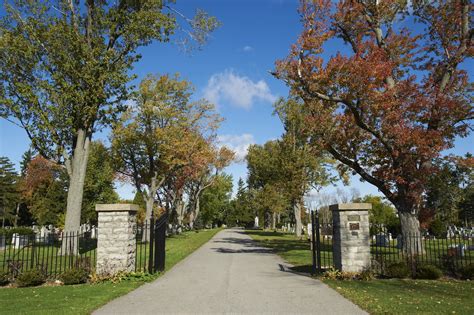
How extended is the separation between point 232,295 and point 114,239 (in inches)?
178

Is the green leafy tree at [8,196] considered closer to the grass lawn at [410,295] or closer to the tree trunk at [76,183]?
the tree trunk at [76,183]

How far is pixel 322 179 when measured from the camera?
3753cm

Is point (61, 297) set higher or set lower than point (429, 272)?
lower

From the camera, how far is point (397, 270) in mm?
11531

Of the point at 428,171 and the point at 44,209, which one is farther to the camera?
the point at 44,209

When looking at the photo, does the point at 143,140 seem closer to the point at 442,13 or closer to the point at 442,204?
the point at 442,13

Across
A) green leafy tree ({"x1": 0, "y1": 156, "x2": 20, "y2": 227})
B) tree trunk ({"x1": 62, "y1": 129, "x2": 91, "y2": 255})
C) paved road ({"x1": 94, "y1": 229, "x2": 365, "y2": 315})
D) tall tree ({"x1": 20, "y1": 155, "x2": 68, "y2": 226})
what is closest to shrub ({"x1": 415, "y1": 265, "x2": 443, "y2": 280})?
paved road ({"x1": 94, "y1": 229, "x2": 365, "y2": 315})

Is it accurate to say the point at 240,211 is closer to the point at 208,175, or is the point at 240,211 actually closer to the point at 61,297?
the point at 208,175

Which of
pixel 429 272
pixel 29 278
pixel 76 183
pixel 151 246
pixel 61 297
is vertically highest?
pixel 76 183

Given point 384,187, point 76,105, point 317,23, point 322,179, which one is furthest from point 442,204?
Result: point 76,105

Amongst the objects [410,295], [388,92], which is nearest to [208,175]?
[388,92]

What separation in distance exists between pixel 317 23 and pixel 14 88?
1464 cm

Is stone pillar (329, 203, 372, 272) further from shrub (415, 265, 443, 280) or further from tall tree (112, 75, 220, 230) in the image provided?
tall tree (112, 75, 220, 230)

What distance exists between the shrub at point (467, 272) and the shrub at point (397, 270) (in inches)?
62.4
